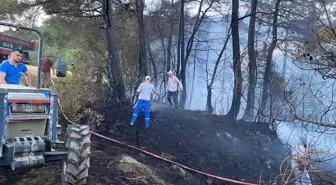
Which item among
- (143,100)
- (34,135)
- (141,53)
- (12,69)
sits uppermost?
(141,53)

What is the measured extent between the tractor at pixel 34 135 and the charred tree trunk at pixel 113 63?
833 centimetres

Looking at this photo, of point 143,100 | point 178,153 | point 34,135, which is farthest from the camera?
point 143,100

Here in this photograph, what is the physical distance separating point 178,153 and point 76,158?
6147 mm

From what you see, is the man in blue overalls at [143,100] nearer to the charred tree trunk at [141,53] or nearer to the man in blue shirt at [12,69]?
the charred tree trunk at [141,53]

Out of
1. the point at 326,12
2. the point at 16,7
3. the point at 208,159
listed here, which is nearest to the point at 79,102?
the point at 208,159

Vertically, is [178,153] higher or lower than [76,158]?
lower

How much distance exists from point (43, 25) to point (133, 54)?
18.6 ft

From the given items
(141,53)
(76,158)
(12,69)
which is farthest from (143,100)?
(76,158)

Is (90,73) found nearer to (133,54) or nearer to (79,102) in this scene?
(79,102)

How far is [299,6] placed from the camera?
16.0m

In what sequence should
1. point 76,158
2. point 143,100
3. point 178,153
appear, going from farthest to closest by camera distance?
point 143,100, point 178,153, point 76,158

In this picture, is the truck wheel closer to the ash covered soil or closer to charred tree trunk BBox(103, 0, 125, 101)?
the ash covered soil

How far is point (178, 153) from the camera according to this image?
11.1 meters

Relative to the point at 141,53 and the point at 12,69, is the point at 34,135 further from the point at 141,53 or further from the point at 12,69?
the point at 141,53
